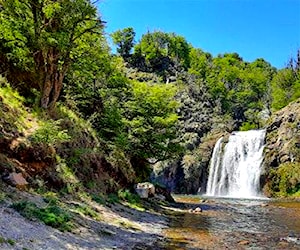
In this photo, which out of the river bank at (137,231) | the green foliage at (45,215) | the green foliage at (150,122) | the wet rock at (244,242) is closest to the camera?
the river bank at (137,231)

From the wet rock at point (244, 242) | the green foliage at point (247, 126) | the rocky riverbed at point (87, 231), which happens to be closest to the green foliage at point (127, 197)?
the rocky riverbed at point (87, 231)

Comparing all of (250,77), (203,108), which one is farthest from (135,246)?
(250,77)

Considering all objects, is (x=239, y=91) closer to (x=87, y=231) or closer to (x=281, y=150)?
(x=281, y=150)

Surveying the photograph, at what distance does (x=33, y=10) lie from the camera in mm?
19641

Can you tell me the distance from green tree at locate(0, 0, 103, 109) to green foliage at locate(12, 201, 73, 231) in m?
8.94

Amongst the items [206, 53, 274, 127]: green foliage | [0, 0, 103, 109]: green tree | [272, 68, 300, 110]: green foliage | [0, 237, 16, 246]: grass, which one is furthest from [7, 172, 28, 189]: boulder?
[206, 53, 274, 127]: green foliage

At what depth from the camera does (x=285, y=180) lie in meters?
49.9

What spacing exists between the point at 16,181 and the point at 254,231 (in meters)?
10.5

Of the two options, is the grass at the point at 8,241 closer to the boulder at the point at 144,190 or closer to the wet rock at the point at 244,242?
the wet rock at the point at 244,242

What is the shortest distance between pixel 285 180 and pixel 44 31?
3936 centimetres

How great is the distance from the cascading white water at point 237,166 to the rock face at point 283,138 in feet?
3.70

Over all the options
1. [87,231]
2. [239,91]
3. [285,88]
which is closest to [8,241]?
[87,231]

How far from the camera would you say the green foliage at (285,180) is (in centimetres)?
4909

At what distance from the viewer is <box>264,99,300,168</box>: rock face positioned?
5156cm
